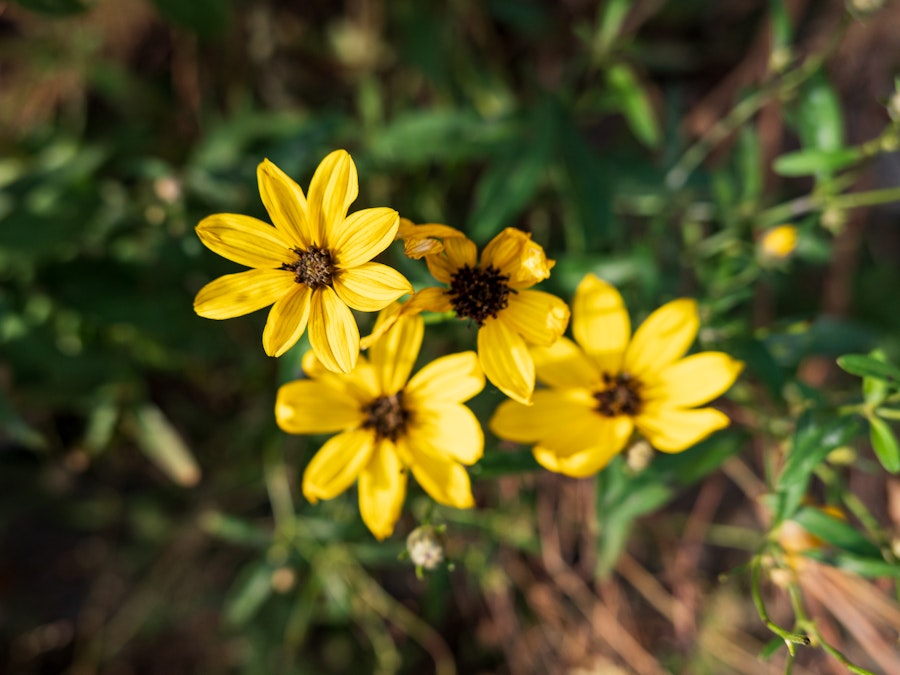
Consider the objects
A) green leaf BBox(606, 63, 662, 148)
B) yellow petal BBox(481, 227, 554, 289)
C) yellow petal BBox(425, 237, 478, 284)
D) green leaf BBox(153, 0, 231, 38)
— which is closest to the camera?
yellow petal BBox(481, 227, 554, 289)

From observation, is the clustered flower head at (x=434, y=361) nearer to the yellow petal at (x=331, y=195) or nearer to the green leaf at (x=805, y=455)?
the yellow petal at (x=331, y=195)

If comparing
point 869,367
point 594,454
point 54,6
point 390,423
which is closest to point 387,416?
point 390,423

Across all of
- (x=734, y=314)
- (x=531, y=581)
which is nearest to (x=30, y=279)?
(x=531, y=581)

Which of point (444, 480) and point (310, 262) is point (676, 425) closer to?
point (444, 480)

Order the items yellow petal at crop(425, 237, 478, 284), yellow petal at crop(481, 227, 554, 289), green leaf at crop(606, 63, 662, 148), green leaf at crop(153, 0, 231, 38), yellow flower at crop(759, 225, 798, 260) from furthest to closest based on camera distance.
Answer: green leaf at crop(153, 0, 231, 38) → green leaf at crop(606, 63, 662, 148) → yellow flower at crop(759, 225, 798, 260) → yellow petal at crop(425, 237, 478, 284) → yellow petal at crop(481, 227, 554, 289)

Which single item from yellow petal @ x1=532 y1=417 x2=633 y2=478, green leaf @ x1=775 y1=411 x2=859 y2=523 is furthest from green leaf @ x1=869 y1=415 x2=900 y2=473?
yellow petal @ x1=532 y1=417 x2=633 y2=478

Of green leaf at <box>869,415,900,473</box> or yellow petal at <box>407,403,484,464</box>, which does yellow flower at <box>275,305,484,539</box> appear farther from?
green leaf at <box>869,415,900,473</box>

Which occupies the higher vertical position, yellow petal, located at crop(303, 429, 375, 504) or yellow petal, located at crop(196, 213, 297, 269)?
yellow petal, located at crop(196, 213, 297, 269)
